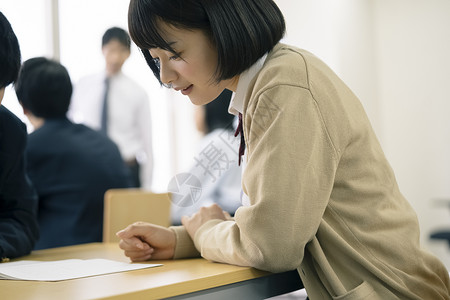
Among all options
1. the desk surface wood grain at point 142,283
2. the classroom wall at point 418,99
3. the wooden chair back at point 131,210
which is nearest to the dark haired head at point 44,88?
the wooden chair back at point 131,210

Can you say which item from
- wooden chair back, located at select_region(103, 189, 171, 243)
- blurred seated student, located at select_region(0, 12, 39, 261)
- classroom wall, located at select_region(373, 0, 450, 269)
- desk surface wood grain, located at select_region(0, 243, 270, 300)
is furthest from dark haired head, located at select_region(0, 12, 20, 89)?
classroom wall, located at select_region(373, 0, 450, 269)

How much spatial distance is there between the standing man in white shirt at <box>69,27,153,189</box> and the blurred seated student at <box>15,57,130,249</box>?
A: 6.24ft

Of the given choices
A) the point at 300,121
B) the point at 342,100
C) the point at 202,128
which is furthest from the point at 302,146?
the point at 202,128

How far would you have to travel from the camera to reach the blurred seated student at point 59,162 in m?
2.29

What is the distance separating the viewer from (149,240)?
1.24 metres

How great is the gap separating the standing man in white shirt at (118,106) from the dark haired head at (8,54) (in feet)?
9.50

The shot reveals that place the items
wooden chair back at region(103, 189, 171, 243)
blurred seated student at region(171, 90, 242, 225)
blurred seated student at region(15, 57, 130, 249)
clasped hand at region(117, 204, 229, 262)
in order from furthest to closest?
1. blurred seated student at region(15, 57, 130, 249)
2. wooden chair back at region(103, 189, 171, 243)
3. blurred seated student at region(171, 90, 242, 225)
4. clasped hand at region(117, 204, 229, 262)

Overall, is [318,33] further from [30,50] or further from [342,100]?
[342,100]

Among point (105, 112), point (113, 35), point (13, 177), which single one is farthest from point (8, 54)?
point (113, 35)

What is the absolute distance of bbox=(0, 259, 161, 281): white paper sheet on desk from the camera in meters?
1.05

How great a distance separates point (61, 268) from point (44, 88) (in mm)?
1337

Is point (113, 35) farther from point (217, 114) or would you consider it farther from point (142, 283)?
point (142, 283)

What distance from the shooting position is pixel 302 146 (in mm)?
993

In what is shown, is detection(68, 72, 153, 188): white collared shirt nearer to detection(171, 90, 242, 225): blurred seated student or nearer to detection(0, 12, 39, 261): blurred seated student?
detection(171, 90, 242, 225): blurred seated student
